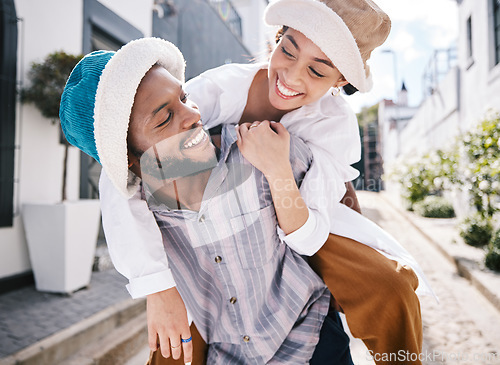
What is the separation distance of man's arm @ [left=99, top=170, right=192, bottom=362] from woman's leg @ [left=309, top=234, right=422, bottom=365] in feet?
1.39

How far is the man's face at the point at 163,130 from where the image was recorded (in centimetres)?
87

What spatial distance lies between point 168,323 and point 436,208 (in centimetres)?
1014

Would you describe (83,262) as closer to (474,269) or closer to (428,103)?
(474,269)

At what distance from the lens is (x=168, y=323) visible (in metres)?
0.94

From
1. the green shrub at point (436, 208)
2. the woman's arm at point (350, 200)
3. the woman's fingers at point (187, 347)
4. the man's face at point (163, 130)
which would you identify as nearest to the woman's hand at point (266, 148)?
the man's face at point (163, 130)

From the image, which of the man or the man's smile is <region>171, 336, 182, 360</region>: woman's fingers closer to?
the man

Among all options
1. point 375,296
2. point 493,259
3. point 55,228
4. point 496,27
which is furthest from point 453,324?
point 496,27

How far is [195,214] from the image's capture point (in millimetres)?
965

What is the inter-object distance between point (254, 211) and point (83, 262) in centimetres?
336

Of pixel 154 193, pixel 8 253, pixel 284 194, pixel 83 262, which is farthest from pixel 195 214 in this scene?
pixel 8 253

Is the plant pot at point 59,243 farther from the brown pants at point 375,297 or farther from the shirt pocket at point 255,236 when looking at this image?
A: the shirt pocket at point 255,236

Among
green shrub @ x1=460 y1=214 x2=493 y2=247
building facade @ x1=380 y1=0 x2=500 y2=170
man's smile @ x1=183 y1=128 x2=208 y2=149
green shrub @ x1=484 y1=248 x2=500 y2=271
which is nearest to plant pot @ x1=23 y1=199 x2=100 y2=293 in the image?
man's smile @ x1=183 y1=128 x2=208 y2=149

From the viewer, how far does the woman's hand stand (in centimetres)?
91

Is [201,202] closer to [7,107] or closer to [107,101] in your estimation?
[107,101]
